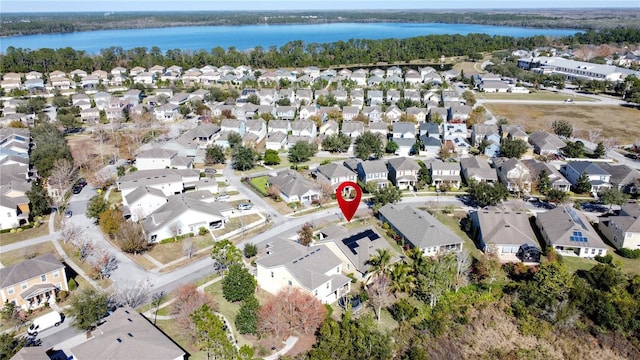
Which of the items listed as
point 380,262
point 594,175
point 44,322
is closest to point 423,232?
point 380,262

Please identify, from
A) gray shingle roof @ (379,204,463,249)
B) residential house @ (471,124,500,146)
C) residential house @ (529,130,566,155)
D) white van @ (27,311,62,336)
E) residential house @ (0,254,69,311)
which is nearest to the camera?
white van @ (27,311,62,336)

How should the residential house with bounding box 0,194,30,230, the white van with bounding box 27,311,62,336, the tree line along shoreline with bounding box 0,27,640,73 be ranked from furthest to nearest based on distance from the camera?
the tree line along shoreline with bounding box 0,27,640,73 → the residential house with bounding box 0,194,30,230 → the white van with bounding box 27,311,62,336

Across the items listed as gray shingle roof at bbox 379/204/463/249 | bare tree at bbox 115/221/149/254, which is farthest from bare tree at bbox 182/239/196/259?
gray shingle roof at bbox 379/204/463/249

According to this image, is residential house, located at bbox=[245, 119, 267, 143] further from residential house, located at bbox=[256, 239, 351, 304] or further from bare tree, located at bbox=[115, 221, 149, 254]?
residential house, located at bbox=[256, 239, 351, 304]

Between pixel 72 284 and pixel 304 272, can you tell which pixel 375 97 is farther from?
pixel 72 284

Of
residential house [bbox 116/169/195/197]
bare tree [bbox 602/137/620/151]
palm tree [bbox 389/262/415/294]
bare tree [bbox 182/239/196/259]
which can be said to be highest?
bare tree [bbox 602/137/620/151]

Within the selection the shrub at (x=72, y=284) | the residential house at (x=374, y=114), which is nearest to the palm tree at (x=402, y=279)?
the shrub at (x=72, y=284)
